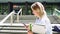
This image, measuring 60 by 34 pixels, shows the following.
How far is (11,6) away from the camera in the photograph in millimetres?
32438

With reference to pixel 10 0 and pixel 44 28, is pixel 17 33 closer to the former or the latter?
pixel 44 28

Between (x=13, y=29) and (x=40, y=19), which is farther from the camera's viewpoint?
(x=13, y=29)

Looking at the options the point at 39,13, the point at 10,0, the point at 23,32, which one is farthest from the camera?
the point at 10,0

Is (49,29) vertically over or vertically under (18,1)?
under

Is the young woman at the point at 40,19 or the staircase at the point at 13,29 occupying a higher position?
the young woman at the point at 40,19

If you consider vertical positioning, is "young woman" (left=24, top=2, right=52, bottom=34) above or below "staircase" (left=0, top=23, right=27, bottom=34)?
above

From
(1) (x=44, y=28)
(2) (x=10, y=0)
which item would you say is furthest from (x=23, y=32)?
(2) (x=10, y=0)

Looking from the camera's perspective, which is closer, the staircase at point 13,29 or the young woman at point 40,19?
the young woman at point 40,19

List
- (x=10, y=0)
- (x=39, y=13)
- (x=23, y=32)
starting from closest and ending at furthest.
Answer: (x=39, y=13) → (x=23, y=32) → (x=10, y=0)

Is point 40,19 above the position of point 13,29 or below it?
above

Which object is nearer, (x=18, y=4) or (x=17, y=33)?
(x=17, y=33)

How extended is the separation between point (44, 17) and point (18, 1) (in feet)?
99.9

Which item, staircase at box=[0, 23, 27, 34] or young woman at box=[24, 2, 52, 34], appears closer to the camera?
young woman at box=[24, 2, 52, 34]

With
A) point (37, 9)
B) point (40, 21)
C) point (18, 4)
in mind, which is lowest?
point (40, 21)
